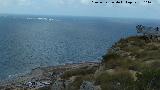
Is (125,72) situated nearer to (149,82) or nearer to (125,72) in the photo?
(125,72)

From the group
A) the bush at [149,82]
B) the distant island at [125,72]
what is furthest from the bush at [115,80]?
the bush at [149,82]

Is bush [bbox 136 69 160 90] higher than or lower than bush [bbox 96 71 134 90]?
higher

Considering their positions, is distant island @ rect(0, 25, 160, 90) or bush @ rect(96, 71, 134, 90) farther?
bush @ rect(96, 71, 134, 90)

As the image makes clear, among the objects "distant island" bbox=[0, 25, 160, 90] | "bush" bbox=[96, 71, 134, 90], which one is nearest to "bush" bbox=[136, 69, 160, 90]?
"distant island" bbox=[0, 25, 160, 90]

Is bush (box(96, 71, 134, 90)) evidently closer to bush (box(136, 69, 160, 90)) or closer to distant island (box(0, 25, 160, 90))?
distant island (box(0, 25, 160, 90))

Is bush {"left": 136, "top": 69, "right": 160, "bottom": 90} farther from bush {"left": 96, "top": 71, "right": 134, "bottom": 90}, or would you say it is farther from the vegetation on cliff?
bush {"left": 96, "top": 71, "right": 134, "bottom": 90}

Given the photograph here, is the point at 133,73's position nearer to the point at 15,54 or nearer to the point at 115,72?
the point at 115,72

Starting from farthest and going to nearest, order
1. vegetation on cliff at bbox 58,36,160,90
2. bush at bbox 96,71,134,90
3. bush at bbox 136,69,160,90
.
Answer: bush at bbox 96,71,134,90 → vegetation on cliff at bbox 58,36,160,90 → bush at bbox 136,69,160,90

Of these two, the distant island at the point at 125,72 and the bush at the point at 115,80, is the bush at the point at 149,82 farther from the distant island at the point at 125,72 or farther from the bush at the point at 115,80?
the bush at the point at 115,80

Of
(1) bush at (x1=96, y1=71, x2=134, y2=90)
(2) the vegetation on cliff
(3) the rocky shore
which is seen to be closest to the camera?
(2) the vegetation on cliff

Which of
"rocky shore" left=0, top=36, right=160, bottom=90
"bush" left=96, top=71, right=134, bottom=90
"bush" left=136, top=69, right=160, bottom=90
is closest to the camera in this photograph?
"bush" left=136, top=69, right=160, bottom=90

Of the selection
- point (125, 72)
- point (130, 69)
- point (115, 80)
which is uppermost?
point (125, 72)

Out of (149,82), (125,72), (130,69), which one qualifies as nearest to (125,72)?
(125,72)

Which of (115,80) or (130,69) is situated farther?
(130,69)
